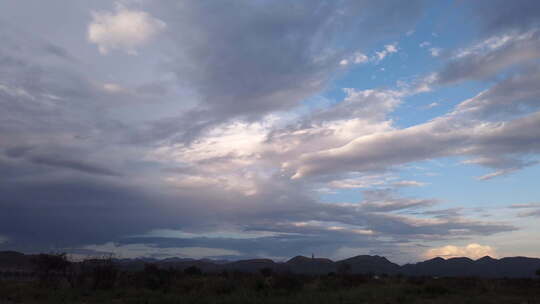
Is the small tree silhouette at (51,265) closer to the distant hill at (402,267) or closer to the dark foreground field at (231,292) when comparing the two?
the dark foreground field at (231,292)

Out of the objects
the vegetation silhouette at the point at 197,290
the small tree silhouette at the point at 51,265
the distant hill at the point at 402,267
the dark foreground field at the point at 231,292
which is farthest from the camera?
the distant hill at the point at 402,267

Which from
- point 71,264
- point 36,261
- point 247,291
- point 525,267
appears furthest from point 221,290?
point 525,267

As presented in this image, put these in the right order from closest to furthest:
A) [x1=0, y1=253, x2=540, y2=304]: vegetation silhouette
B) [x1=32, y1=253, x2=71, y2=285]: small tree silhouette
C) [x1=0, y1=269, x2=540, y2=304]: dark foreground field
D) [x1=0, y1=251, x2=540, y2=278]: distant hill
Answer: [x1=0, y1=269, x2=540, y2=304]: dark foreground field, [x1=0, y1=253, x2=540, y2=304]: vegetation silhouette, [x1=32, y1=253, x2=71, y2=285]: small tree silhouette, [x1=0, y1=251, x2=540, y2=278]: distant hill

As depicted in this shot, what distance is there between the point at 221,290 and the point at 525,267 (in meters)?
112

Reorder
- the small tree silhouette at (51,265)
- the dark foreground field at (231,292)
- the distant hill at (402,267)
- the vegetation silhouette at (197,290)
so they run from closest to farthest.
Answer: the dark foreground field at (231,292) < the vegetation silhouette at (197,290) < the small tree silhouette at (51,265) < the distant hill at (402,267)

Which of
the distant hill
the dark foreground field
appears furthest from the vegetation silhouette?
the distant hill

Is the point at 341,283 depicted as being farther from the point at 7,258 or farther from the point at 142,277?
the point at 7,258

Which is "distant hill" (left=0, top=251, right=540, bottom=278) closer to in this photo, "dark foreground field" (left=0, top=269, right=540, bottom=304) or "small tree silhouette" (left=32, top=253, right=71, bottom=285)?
"small tree silhouette" (left=32, top=253, right=71, bottom=285)

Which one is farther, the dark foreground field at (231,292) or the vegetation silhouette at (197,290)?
the vegetation silhouette at (197,290)

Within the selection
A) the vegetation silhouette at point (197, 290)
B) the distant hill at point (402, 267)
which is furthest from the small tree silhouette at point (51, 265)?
the distant hill at point (402, 267)

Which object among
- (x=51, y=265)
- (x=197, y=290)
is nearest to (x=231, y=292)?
(x=197, y=290)

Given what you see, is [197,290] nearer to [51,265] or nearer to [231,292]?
[231,292]

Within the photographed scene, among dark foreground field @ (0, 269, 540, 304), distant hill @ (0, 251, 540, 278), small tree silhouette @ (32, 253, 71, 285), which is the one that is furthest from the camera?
distant hill @ (0, 251, 540, 278)

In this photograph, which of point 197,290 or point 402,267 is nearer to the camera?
point 197,290
